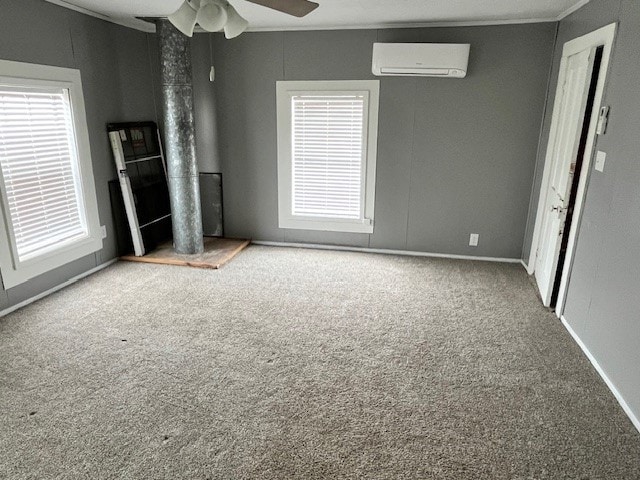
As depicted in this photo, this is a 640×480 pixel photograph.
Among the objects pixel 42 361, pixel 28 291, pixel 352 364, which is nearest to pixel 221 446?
pixel 352 364

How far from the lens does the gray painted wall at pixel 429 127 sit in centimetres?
403

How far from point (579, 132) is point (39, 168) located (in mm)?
3989

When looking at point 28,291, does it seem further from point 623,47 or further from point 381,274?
point 623,47

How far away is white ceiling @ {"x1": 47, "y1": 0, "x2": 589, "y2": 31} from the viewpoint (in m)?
3.31

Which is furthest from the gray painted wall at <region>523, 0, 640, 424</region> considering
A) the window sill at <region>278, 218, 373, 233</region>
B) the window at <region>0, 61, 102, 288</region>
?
the window at <region>0, 61, 102, 288</region>

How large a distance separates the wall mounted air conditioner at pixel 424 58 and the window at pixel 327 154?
12.1 inches

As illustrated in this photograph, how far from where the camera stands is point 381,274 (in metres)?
4.11

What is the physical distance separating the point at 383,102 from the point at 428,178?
0.87 metres

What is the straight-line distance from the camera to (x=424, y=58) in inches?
155

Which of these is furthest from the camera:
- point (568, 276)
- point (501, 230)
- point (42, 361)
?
point (501, 230)

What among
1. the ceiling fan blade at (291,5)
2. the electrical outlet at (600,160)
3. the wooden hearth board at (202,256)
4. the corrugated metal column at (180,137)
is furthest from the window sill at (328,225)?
the ceiling fan blade at (291,5)

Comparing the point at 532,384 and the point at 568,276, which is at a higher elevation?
the point at 568,276

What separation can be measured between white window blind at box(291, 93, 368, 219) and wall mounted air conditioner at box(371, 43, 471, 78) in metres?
0.42

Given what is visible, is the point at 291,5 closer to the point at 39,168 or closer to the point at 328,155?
the point at 328,155
